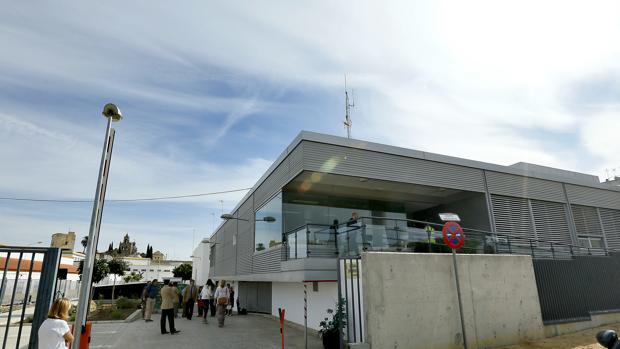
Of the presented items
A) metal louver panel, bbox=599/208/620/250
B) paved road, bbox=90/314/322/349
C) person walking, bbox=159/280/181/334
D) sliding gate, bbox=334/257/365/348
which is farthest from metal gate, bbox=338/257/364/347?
metal louver panel, bbox=599/208/620/250

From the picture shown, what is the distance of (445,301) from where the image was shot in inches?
358

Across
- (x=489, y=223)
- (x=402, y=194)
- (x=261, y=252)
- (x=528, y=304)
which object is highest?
(x=402, y=194)

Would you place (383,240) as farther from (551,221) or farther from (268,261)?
(551,221)

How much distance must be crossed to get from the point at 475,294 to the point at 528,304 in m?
2.40

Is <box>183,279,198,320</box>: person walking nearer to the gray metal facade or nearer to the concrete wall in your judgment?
the gray metal facade

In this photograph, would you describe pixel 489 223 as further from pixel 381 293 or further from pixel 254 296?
pixel 254 296

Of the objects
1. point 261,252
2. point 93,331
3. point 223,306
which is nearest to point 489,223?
point 261,252

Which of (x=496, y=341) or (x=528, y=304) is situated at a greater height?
(x=528, y=304)

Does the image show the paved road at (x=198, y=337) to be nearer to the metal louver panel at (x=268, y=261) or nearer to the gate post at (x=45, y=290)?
the metal louver panel at (x=268, y=261)

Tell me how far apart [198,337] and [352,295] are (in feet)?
20.1

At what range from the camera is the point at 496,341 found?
9.69 meters

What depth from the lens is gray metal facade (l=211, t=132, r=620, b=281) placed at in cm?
1252

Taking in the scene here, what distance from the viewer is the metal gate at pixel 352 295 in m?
8.45

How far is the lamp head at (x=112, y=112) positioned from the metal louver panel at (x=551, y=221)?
59.0 ft
